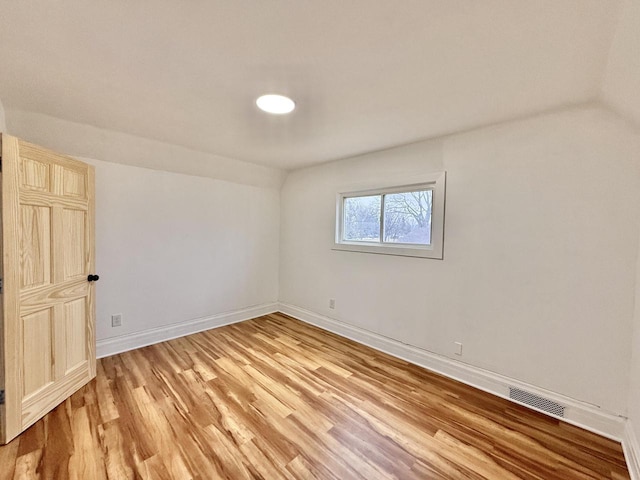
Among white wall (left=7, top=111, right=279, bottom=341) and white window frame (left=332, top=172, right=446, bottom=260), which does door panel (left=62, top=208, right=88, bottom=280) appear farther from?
white window frame (left=332, top=172, right=446, bottom=260)

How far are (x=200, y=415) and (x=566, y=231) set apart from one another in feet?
9.48

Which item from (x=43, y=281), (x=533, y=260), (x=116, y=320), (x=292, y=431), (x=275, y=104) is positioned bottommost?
(x=292, y=431)

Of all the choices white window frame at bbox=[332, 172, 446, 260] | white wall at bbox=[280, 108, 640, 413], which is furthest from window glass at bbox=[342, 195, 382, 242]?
white wall at bbox=[280, 108, 640, 413]

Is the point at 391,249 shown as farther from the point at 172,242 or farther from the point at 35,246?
the point at 35,246

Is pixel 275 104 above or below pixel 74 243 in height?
above

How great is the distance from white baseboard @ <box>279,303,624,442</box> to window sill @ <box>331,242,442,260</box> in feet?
3.09

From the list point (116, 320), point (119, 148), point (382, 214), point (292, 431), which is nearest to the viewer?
point (292, 431)

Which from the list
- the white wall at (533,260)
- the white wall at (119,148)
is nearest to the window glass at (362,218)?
the white wall at (533,260)

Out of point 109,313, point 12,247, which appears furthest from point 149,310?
point 12,247

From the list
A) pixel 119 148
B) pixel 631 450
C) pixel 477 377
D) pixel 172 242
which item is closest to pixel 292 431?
pixel 477 377

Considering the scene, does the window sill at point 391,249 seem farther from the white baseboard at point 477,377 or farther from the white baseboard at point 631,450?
the white baseboard at point 631,450

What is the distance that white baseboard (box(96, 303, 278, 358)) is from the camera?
2.70 metres

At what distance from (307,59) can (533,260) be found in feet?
6.94

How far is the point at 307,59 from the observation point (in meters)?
1.40
